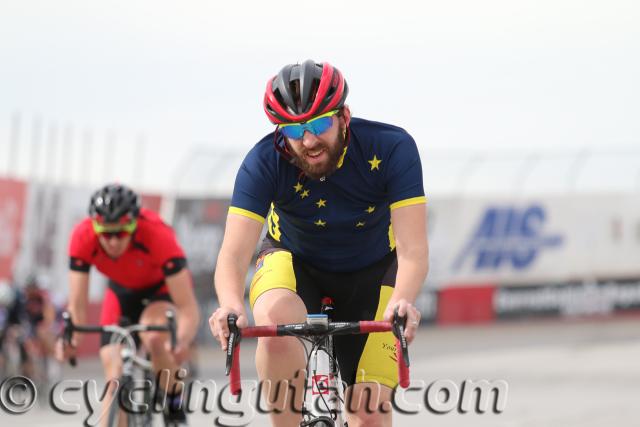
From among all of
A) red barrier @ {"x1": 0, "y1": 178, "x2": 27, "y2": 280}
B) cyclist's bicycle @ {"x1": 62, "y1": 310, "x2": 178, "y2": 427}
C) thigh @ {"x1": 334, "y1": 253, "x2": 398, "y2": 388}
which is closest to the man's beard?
thigh @ {"x1": 334, "y1": 253, "x2": 398, "y2": 388}

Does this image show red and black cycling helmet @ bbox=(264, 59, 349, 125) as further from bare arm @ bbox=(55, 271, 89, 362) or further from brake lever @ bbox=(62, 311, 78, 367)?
bare arm @ bbox=(55, 271, 89, 362)

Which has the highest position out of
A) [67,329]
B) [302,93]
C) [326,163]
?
[302,93]

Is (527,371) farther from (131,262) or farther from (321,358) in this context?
(321,358)

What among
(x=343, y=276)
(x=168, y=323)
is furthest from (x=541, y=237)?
(x=343, y=276)

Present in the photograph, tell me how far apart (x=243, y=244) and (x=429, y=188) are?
2139 cm

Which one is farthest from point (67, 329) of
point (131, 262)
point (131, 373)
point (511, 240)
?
point (511, 240)

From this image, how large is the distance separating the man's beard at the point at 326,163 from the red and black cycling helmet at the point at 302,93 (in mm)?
150

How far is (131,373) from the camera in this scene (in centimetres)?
741

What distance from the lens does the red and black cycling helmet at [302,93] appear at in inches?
184

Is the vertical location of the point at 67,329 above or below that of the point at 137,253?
below

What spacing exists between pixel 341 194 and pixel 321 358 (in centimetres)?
71

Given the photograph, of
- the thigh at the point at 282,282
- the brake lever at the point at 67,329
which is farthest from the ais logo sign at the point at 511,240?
the thigh at the point at 282,282

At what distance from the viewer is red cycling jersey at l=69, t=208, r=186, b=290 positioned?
25.2 ft

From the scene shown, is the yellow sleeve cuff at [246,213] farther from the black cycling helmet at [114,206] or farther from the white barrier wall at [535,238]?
the white barrier wall at [535,238]
